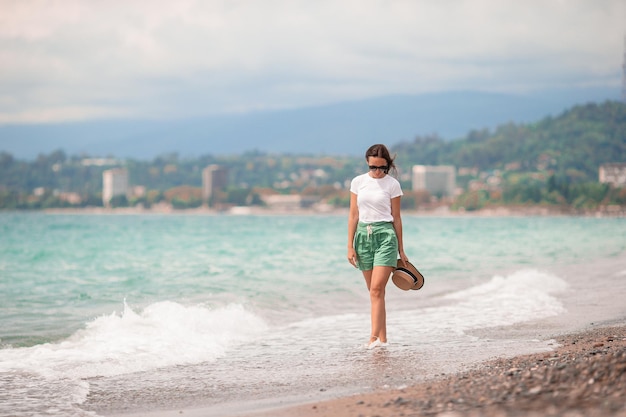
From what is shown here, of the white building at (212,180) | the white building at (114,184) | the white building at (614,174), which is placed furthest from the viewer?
the white building at (114,184)

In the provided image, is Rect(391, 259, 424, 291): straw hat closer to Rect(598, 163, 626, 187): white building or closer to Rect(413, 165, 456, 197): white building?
Rect(598, 163, 626, 187): white building

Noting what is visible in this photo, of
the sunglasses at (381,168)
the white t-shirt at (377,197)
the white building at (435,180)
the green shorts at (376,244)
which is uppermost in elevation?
the sunglasses at (381,168)

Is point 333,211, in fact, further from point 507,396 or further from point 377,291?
point 507,396

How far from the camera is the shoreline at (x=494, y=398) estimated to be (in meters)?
4.71

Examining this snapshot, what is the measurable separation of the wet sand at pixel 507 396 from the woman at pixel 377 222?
1.88 meters

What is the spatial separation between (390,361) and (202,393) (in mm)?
1792

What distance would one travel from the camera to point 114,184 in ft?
534

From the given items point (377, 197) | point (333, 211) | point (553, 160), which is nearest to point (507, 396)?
point (377, 197)

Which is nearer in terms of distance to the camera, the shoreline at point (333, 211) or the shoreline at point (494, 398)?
the shoreline at point (494, 398)

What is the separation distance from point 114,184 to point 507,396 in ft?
533

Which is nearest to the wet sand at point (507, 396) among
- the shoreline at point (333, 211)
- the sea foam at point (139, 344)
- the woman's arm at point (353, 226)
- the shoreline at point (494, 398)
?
the shoreline at point (494, 398)

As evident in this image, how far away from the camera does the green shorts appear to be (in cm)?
799

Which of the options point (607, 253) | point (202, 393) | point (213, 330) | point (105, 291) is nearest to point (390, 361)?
point (202, 393)

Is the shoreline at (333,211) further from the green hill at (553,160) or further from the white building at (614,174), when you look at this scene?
the white building at (614,174)
